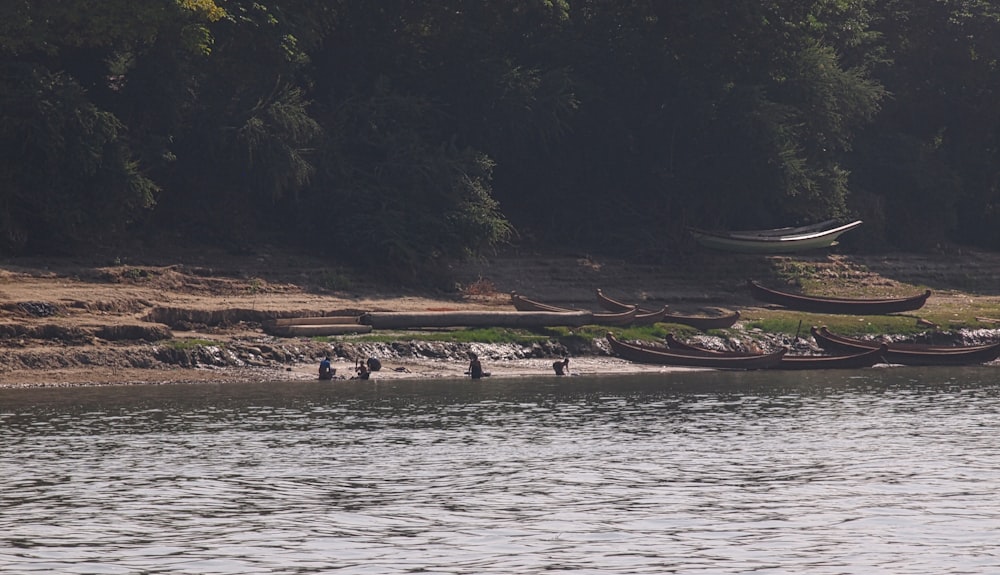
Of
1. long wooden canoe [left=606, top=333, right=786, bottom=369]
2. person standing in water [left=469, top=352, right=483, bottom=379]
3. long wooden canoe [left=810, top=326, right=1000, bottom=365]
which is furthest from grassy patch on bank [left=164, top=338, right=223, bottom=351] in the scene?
long wooden canoe [left=810, top=326, right=1000, bottom=365]

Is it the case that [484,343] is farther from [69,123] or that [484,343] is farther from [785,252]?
[785,252]

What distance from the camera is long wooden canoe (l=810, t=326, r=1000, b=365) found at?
53.0 metres

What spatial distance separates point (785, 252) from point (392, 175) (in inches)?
765

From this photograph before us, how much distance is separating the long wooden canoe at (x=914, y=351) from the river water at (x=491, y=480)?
9.97 meters

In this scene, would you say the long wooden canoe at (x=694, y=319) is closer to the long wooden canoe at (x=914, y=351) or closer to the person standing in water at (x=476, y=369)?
the long wooden canoe at (x=914, y=351)

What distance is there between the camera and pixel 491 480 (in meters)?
27.0

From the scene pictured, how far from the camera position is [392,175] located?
181 ft

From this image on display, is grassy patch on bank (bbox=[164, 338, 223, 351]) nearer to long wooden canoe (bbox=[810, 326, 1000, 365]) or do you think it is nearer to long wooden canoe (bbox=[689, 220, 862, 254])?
long wooden canoe (bbox=[810, 326, 1000, 365])

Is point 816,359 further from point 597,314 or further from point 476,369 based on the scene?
point 476,369

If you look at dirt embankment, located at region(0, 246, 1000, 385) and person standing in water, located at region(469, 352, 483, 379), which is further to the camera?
person standing in water, located at region(469, 352, 483, 379)

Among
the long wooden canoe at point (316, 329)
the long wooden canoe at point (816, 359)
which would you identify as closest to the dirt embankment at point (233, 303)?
the long wooden canoe at point (316, 329)

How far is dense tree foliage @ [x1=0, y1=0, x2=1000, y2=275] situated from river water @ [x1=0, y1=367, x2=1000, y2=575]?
1188 centimetres

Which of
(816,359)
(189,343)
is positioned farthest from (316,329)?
(816,359)

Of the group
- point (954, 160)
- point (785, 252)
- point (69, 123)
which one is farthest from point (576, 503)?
point (954, 160)
